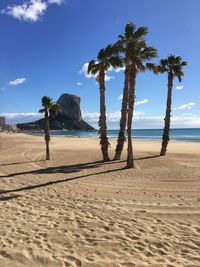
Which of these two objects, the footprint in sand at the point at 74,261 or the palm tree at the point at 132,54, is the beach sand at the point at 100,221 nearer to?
the footprint in sand at the point at 74,261

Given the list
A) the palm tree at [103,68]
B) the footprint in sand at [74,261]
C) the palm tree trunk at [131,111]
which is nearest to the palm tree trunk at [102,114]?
the palm tree at [103,68]

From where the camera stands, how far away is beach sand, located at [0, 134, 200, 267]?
711cm

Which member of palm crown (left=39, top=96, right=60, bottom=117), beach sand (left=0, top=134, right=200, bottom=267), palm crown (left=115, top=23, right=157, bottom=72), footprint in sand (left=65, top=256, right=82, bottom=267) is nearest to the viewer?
footprint in sand (left=65, top=256, right=82, bottom=267)

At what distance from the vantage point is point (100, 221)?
9.68m

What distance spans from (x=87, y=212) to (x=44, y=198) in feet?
8.82

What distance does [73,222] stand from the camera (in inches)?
376

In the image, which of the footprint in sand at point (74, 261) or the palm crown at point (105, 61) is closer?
the footprint in sand at point (74, 261)

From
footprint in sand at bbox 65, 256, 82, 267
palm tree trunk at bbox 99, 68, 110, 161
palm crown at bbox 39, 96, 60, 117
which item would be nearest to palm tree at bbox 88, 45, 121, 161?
palm tree trunk at bbox 99, 68, 110, 161

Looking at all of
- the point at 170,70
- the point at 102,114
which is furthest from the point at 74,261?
the point at 170,70

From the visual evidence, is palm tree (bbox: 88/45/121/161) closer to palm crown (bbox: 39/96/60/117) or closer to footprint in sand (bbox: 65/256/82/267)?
palm crown (bbox: 39/96/60/117)

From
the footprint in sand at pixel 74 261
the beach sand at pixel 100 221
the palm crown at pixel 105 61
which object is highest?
the palm crown at pixel 105 61

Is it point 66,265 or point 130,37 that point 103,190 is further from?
point 130,37

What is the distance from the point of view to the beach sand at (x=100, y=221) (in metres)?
7.11

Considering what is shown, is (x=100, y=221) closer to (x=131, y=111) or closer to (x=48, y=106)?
(x=131, y=111)
